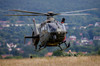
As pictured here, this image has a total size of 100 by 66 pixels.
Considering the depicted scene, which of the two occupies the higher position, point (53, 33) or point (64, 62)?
point (53, 33)

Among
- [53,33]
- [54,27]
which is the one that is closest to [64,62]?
[53,33]

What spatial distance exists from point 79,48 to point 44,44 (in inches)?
1436

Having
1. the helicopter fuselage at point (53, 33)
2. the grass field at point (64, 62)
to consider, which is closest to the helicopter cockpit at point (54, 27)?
the helicopter fuselage at point (53, 33)

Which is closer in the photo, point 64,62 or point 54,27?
point 64,62

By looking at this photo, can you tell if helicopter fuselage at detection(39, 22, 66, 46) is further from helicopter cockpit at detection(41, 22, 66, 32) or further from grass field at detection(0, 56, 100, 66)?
grass field at detection(0, 56, 100, 66)

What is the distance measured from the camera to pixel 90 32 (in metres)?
92.6

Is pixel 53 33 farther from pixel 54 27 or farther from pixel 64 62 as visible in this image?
pixel 64 62

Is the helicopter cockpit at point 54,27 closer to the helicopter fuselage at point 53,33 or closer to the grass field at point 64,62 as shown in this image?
the helicopter fuselage at point 53,33

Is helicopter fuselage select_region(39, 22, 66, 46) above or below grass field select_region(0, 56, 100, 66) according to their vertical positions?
above

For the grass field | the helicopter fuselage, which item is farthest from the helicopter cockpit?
the grass field

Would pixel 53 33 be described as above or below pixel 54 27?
below

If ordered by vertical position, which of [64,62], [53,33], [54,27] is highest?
[54,27]

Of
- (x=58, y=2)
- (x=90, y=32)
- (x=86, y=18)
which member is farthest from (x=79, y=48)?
(x=58, y=2)

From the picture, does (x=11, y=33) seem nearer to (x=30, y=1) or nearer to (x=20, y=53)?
(x=20, y=53)
